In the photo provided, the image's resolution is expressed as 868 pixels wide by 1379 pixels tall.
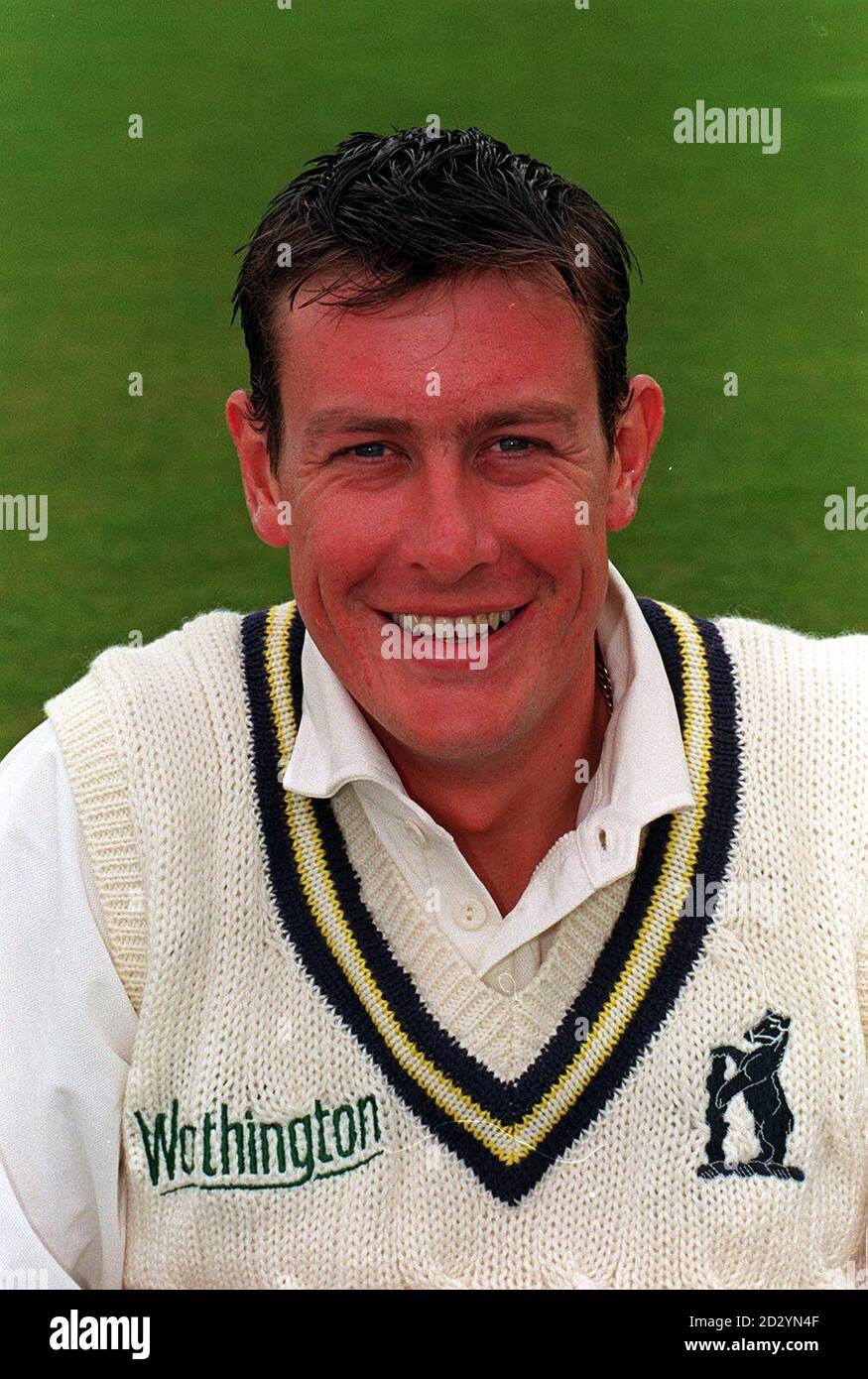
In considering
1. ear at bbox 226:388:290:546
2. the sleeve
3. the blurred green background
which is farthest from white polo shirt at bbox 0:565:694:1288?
the blurred green background

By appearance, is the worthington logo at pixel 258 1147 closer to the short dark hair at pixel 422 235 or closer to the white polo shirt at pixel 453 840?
the white polo shirt at pixel 453 840

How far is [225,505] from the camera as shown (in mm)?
2627

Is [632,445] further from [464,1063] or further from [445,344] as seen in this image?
[464,1063]

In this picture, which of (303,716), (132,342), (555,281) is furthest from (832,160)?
(303,716)

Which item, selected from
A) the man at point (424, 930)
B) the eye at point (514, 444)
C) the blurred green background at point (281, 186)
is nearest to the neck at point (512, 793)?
the man at point (424, 930)

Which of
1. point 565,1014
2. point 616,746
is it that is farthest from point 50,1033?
point 616,746

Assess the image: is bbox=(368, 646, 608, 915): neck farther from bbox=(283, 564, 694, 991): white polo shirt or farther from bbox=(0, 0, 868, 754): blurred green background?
bbox=(0, 0, 868, 754): blurred green background

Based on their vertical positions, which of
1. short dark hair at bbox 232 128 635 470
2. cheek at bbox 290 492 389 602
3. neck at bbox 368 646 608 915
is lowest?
neck at bbox 368 646 608 915

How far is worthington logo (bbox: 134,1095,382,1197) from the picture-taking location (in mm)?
1260

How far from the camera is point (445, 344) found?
3.75 feet

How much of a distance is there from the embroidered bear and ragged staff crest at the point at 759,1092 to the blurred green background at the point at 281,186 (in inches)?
39.8

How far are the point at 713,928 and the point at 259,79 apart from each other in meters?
1.29

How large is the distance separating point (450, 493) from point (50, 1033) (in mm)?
525
